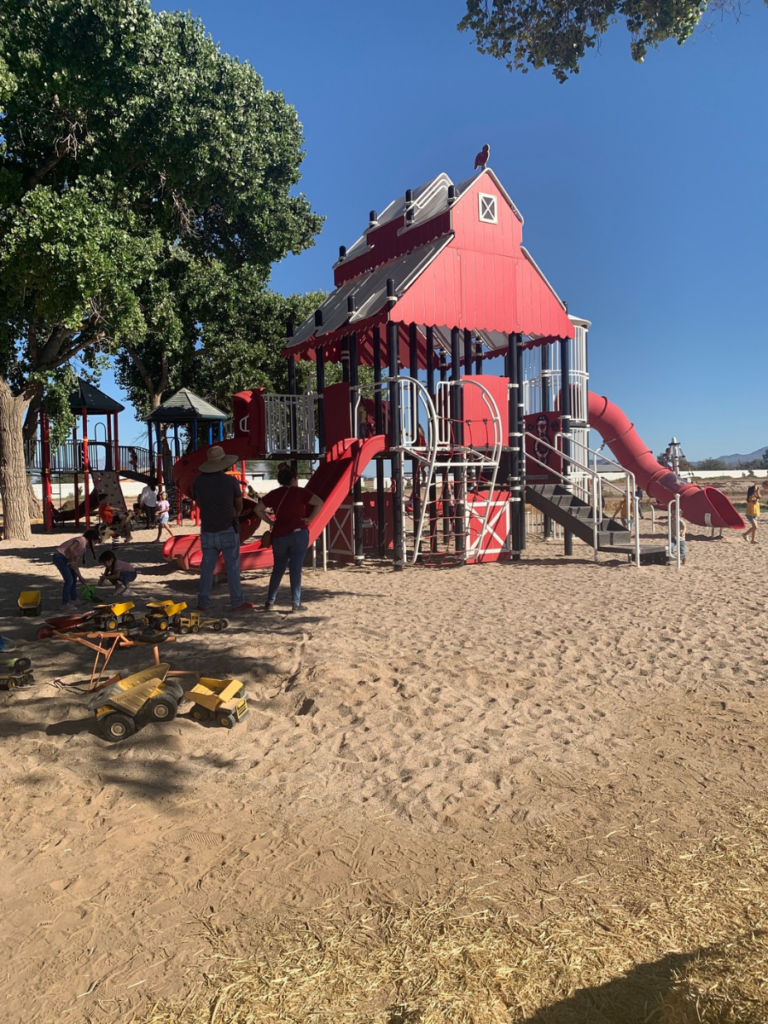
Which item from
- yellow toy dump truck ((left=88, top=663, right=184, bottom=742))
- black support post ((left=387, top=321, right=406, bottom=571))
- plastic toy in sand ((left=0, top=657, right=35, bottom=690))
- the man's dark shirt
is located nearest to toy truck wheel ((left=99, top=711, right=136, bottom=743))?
yellow toy dump truck ((left=88, top=663, right=184, bottom=742))

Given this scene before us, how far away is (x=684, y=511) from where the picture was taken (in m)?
20.4

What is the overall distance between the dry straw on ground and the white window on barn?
13.3 meters

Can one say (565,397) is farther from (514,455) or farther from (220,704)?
(220,704)

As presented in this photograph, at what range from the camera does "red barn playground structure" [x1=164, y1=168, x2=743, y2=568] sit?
13875 millimetres

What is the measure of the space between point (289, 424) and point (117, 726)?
36.2 feet

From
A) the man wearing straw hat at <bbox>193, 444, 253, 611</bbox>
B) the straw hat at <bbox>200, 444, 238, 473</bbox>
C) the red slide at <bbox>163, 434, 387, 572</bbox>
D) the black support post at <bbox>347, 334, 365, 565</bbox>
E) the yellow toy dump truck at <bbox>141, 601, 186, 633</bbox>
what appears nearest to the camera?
the yellow toy dump truck at <bbox>141, 601, 186, 633</bbox>

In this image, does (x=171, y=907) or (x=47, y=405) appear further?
(x=47, y=405)

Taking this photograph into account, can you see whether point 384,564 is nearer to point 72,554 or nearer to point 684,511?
point 72,554

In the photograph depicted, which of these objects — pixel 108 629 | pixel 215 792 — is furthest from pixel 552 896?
pixel 108 629

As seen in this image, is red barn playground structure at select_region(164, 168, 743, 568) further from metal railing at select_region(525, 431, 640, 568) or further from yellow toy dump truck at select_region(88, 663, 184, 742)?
yellow toy dump truck at select_region(88, 663, 184, 742)

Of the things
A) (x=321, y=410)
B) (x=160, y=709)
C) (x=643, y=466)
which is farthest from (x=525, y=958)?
(x=643, y=466)

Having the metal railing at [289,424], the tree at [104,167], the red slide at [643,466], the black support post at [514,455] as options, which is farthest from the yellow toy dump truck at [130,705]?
the red slide at [643,466]

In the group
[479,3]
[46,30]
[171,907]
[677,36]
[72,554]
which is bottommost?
[171,907]

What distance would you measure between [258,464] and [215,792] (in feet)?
127
